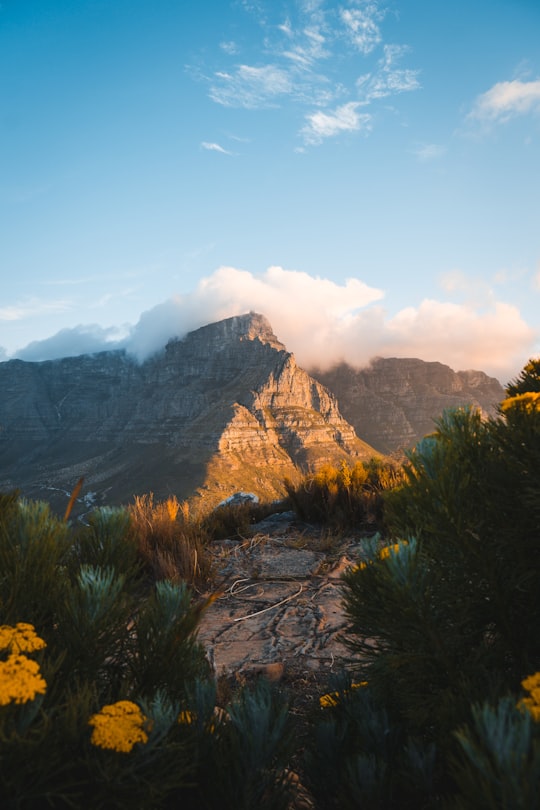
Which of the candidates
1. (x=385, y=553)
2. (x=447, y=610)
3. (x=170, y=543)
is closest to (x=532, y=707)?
(x=447, y=610)

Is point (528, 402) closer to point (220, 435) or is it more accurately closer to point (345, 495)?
point (345, 495)

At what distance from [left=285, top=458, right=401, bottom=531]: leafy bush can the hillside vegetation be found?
5.11 meters

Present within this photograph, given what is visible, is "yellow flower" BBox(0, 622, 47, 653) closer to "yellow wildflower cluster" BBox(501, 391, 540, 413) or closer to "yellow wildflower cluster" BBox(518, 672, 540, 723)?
"yellow wildflower cluster" BBox(518, 672, 540, 723)

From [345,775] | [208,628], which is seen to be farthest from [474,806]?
[208,628]

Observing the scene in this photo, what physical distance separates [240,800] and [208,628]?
9.59ft

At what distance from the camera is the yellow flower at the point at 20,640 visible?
1041mm

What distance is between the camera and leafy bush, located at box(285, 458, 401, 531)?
679cm

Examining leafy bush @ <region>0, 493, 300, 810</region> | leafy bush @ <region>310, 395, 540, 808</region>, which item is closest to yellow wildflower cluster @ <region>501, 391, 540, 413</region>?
leafy bush @ <region>310, 395, 540, 808</region>

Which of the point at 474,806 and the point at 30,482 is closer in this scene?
the point at 474,806

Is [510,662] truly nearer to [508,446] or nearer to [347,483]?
[508,446]

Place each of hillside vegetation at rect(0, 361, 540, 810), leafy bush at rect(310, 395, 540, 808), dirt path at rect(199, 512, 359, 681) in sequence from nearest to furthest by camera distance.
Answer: hillside vegetation at rect(0, 361, 540, 810), leafy bush at rect(310, 395, 540, 808), dirt path at rect(199, 512, 359, 681)

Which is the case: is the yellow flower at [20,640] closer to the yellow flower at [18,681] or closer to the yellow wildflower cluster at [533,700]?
the yellow flower at [18,681]

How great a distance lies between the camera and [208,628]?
12.6 ft

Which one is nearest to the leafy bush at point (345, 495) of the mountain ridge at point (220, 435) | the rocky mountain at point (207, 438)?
the rocky mountain at point (207, 438)
